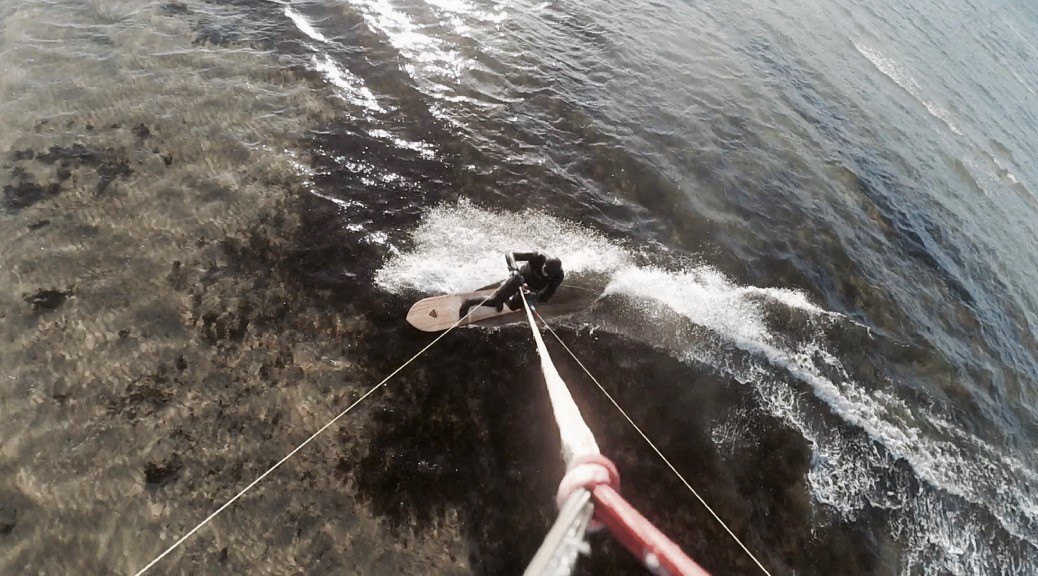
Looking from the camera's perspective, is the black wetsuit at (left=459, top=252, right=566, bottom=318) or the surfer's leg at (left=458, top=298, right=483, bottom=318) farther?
the surfer's leg at (left=458, top=298, right=483, bottom=318)

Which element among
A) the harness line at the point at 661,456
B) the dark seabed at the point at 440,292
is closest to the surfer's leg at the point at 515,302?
the dark seabed at the point at 440,292

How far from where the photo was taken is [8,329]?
Result: 26.6ft

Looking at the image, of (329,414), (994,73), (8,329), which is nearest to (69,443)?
(8,329)

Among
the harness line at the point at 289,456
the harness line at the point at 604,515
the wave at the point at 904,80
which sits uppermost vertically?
the harness line at the point at 604,515

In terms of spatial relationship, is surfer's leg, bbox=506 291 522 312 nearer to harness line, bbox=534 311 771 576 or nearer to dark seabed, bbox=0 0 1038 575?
dark seabed, bbox=0 0 1038 575

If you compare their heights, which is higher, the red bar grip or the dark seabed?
the red bar grip

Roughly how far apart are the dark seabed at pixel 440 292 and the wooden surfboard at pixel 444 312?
293 mm

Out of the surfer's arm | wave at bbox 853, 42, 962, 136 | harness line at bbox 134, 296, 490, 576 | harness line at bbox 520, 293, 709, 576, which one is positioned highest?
harness line at bbox 520, 293, 709, 576

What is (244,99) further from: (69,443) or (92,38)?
(69,443)

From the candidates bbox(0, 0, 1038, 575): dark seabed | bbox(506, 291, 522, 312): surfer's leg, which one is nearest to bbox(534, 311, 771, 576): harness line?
bbox(0, 0, 1038, 575): dark seabed

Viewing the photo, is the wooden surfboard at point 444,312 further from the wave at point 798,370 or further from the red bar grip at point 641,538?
the red bar grip at point 641,538

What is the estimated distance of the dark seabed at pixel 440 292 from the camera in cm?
753

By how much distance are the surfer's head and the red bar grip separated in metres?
5.11

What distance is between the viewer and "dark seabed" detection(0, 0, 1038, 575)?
7.53 metres
